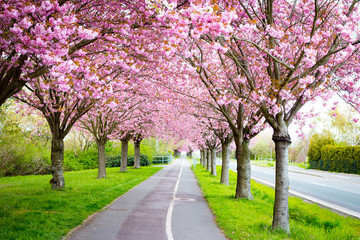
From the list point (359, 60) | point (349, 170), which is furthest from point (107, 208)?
point (349, 170)

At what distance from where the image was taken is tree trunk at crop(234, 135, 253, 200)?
11727 mm

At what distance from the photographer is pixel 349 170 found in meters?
33.0

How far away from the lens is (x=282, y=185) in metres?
7.28

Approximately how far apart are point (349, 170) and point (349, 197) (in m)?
22.2

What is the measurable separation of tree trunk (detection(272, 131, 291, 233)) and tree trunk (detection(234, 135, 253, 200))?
442 cm

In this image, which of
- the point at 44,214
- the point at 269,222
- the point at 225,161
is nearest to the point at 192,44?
the point at 269,222

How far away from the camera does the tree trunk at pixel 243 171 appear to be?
11727mm

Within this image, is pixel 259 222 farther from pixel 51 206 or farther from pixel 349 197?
pixel 349 197

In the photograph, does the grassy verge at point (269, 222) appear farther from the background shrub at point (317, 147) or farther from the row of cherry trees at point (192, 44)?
the background shrub at point (317, 147)

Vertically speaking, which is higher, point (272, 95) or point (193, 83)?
point (193, 83)

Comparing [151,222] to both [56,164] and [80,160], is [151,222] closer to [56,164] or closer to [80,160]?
[56,164]

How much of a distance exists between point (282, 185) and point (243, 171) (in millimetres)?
4628

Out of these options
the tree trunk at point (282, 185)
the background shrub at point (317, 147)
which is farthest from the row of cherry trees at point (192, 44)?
the background shrub at point (317, 147)

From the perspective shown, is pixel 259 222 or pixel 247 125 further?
pixel 247 125
